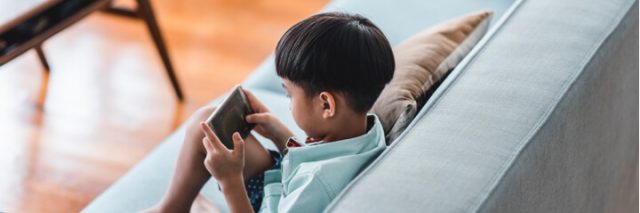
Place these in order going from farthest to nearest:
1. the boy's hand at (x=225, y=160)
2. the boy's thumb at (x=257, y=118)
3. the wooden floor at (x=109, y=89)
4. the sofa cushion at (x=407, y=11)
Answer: the wooden floor at (x=109, y=89)
the sofa cushion at (x=407, y=11)
the boy's thumb at (x=257, y=118)
the boy's hand at (x=225, y=160)

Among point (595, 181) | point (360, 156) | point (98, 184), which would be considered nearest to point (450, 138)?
point (360, 156)

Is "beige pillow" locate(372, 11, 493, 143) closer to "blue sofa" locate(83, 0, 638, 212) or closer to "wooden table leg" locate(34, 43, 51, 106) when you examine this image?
"blue sofa" locate(83, 0, 638, 212)

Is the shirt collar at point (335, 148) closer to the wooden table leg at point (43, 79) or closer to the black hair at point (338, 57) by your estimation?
the black hair at point (338, 57)

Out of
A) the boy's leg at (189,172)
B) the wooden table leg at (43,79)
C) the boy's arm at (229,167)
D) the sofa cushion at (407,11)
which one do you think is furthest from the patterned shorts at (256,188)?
the wooden table leg at (43,79)

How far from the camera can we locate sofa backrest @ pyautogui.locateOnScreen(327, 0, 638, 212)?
989 mm

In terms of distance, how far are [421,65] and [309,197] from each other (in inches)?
19.3

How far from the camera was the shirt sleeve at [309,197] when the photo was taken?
1.09m

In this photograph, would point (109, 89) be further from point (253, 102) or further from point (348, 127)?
point (348, 127)

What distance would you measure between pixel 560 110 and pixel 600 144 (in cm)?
27

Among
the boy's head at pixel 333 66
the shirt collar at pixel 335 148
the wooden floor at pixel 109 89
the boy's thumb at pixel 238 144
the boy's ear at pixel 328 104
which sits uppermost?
the boy's head at pixel 333 66

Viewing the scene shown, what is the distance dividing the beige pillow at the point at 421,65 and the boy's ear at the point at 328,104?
0.12m

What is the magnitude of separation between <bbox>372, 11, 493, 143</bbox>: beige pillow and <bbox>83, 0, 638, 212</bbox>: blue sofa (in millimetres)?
90

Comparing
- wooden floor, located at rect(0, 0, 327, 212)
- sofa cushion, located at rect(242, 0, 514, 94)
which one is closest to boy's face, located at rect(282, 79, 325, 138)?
sofa cushion, located at rect(242, 0, 514, 94)

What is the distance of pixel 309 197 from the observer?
109 cm
